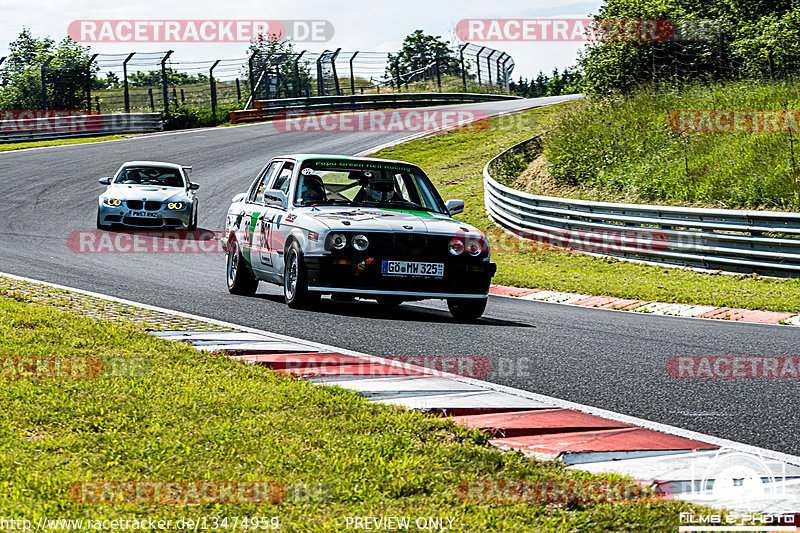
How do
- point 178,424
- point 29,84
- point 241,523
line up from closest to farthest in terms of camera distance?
point 241,523 → point 178,424 → point 29,84

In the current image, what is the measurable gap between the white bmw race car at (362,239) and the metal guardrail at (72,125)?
93.0 feet

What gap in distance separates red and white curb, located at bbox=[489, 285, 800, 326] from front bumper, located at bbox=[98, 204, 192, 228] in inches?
313

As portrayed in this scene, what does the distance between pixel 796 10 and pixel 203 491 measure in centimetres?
2518

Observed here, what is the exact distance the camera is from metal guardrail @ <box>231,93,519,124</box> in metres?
41.9

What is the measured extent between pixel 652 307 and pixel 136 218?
10.9 meters

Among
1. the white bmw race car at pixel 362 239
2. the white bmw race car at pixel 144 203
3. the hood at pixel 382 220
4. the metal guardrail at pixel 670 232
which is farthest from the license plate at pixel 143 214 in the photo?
the hood at pixel 382 220

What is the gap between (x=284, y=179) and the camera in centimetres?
1057

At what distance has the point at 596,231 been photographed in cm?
1645

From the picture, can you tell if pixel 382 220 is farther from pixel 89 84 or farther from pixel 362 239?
pixel 89 84

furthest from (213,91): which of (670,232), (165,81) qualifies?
(670,232)

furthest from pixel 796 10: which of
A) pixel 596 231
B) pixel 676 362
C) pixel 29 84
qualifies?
pixel 29 84

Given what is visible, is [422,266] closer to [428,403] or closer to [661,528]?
[428,403]

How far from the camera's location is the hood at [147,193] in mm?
18297

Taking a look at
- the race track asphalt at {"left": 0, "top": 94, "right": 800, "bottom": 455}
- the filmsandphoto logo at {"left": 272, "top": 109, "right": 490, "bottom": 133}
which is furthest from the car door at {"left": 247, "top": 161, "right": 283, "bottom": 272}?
the filmsandphoto logo at {"left": 272, "top": 109, "right": 490, "bottom": 133}
